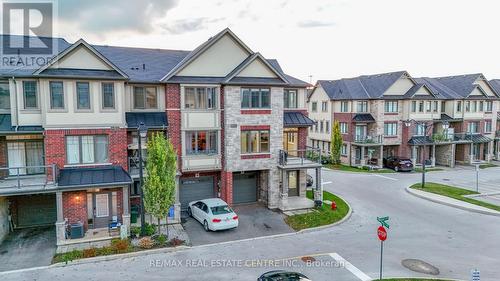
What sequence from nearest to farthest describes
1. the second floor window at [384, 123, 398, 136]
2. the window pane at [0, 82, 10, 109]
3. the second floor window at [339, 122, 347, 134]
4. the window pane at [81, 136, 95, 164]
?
the window pane at [81, 136, 95, 164], the window pane at [0, 82, 10, 109], the second floor window at [384, 123, 398, 136], the second floor window at [339, 122, 347, 134]

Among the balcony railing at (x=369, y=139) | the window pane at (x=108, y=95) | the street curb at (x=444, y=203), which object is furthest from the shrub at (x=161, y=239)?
the balcony railing at (x=369, y=139)

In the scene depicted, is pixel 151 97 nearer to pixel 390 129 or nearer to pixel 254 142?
A: pixel 254 142

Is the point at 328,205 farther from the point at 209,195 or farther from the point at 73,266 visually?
the point at 73,266

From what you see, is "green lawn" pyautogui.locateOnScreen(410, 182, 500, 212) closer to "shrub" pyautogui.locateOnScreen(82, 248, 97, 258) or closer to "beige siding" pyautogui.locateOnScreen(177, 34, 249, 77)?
"beige siding" pyautogui.locateOnScreen(177, 34, 249, 77)

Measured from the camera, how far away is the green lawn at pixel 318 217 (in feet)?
69.6

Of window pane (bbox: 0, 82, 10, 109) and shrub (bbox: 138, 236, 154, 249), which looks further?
window pane (bbox: 0, 82, 10, 109)

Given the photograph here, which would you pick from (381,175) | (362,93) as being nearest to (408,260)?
(381,175)

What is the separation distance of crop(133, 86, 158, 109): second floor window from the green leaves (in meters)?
5.10

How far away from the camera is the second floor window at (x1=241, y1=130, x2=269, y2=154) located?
24094 mm

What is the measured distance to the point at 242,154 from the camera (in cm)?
2394

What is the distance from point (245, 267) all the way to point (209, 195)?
10.2 m

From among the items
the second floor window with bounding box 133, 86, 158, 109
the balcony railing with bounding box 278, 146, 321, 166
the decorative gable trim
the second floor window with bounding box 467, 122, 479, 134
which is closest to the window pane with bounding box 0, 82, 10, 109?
the decorative gable trim

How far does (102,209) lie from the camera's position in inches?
795

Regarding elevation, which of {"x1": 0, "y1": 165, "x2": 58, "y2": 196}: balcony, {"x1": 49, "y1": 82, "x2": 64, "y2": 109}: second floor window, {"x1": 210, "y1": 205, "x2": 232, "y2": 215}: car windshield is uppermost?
{"x1": 49, "y1": 82, "x2": 64, "y2": 109}: second floor window
